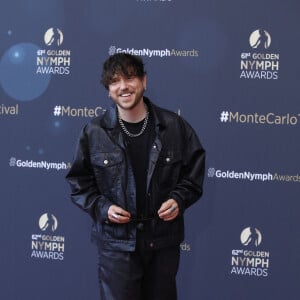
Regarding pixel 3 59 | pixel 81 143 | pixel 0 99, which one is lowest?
pixel 81 143

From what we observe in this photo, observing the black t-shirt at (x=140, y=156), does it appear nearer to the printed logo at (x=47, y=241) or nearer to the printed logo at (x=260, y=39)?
the printed logo at (x=260, y=39)

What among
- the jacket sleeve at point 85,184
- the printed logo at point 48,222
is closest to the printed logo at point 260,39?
the jacket sleeve at point 85,184

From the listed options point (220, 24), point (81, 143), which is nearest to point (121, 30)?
point (220, 24)

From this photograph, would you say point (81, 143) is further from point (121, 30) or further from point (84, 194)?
point (121, 30)

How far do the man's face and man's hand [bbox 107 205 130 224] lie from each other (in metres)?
0.39

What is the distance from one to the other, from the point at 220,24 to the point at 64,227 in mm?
1502

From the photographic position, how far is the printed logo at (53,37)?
296 centimetres

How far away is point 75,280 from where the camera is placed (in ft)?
10.0

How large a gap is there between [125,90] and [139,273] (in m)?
0.73

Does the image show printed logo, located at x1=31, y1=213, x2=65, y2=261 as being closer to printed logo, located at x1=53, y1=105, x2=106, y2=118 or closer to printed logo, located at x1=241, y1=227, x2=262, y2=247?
printed logo, located at x1=53, y1=105, x2=106, y2=118

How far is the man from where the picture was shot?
1958mm

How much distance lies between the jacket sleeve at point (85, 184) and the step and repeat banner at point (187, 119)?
942mm

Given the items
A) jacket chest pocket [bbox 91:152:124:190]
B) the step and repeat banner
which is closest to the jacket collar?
jacket chest pocket [bbox 91:152:124:190]

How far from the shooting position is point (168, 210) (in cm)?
191
